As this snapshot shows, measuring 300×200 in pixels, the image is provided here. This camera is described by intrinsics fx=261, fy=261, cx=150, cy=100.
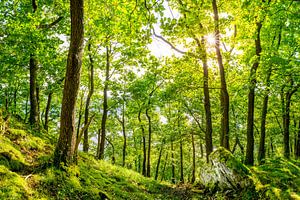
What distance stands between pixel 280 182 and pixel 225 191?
3.57 meters

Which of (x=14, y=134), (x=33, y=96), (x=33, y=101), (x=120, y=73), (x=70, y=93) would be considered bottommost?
(x=14, y=134)

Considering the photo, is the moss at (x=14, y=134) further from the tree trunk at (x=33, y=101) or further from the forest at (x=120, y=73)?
the tree trunk at (x=33, y=101)

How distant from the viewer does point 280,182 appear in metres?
7.54

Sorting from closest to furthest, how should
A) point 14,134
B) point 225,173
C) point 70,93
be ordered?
point 70,93 < point 14,134 < point 225,173

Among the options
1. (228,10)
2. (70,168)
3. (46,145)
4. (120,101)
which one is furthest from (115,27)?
(120,101)

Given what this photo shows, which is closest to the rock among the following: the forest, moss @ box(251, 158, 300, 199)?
the forest

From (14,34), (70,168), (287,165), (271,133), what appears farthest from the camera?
(271,133)

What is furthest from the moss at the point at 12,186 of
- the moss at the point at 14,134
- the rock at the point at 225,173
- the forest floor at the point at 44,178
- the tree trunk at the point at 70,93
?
the rock at the point at 225,173

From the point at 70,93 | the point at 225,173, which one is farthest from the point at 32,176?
the point at 225,173

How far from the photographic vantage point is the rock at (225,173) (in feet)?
33.9

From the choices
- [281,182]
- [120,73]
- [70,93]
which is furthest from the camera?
[120,73]

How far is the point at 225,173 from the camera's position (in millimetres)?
11195

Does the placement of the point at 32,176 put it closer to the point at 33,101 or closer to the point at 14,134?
the point at 14,134

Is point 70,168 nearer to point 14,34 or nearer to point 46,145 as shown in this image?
point 46,145
